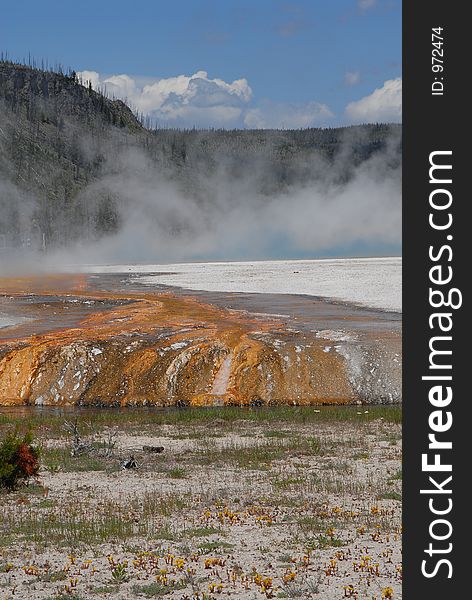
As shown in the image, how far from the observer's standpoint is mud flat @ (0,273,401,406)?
2488 cm

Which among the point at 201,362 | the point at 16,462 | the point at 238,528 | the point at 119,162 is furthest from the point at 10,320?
the point at 119,162

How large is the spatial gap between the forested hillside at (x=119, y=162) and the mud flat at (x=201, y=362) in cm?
9712

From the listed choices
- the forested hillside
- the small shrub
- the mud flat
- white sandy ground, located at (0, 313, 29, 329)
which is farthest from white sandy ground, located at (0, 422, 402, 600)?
the forested hillside

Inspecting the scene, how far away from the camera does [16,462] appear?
46.0 feet

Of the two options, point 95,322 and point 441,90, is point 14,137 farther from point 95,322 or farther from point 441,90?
point 441,90

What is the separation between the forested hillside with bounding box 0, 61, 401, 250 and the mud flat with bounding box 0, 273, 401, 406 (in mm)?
97124

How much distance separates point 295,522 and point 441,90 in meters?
6.43

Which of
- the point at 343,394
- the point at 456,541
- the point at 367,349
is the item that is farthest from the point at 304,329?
the point at 456,541

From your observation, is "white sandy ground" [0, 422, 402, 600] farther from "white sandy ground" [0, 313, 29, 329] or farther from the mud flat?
"white sandy ground" [0, 313, 29, 329]

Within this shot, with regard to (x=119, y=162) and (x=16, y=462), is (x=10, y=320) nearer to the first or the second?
(x=16, y=462)

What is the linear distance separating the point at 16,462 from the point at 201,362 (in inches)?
494

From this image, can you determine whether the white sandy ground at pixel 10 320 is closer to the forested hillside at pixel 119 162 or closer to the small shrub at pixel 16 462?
the small shrub at pixel 16 462

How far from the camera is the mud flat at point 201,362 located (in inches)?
979

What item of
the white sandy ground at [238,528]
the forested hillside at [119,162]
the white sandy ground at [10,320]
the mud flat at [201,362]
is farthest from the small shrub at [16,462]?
the forested hillside at [119,162]
